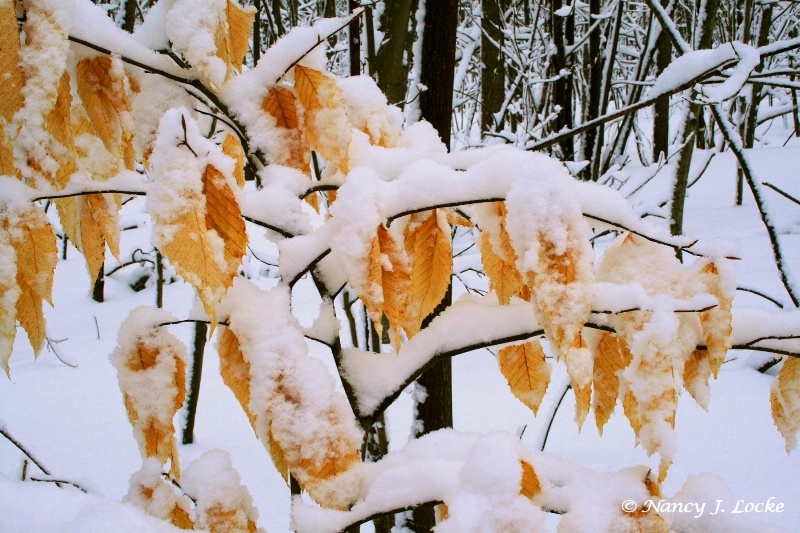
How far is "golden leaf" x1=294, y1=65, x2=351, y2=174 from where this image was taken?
0.49 meters

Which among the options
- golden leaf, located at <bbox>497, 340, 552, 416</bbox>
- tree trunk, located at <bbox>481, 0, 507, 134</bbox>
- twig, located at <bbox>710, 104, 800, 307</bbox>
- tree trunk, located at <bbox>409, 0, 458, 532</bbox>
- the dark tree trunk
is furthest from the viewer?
tree trunk, located at <bbox>481, 0, 507, 134</bbox>

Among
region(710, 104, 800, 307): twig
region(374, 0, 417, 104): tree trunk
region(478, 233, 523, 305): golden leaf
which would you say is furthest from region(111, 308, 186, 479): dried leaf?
region(374, 0, 417, 104): tree trunk

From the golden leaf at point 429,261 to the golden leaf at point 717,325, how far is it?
8.7 inches

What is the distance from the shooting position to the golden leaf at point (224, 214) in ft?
1.29

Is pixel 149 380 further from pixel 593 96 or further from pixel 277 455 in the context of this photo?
pixel 593 96

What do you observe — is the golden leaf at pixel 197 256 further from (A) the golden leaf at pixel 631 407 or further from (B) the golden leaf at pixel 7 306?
(A) the golden leaf at pixel 631 407

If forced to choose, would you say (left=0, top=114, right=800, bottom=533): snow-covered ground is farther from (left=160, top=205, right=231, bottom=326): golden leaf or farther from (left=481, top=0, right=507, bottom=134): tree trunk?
(left=481, top=0, right=507, bottom=134): tree trunk

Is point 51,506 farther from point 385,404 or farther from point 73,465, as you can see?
point 73,465

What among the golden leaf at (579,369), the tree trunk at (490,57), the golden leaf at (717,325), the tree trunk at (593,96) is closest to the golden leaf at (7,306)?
the golden leaf at (579,369)

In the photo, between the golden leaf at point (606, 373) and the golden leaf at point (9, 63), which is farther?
the golden leaf at point (606, 373)

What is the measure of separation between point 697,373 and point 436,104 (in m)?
0.71

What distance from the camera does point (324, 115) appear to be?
1.61 ft

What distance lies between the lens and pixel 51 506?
1.31 ft

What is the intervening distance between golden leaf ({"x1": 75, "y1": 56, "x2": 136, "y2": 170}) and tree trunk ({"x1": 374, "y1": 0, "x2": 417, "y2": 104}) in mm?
1202
